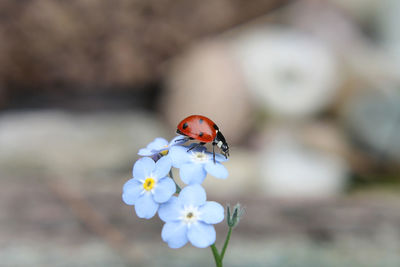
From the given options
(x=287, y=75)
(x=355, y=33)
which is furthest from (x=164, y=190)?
(x=355, y=33)

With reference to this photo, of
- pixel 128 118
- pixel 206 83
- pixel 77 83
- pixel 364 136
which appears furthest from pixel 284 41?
pixel 77 83

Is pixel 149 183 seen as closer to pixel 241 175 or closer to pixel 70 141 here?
pixel 70 141

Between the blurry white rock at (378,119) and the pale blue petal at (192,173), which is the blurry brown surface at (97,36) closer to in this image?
the blurry white rock at (378,119)

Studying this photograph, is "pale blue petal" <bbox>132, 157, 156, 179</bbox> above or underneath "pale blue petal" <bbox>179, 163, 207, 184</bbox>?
above

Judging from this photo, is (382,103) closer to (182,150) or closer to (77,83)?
(77,83)

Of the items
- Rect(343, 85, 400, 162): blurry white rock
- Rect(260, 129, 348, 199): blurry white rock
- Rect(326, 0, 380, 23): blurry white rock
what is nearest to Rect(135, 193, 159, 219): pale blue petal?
Rect(260, 129, 348, 199): blurry white rock

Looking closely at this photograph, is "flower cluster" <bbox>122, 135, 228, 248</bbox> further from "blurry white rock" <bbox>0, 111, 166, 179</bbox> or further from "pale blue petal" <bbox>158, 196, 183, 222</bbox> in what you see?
"blurry white rock" <bbox>0, 111, 166, 179</bbox>
